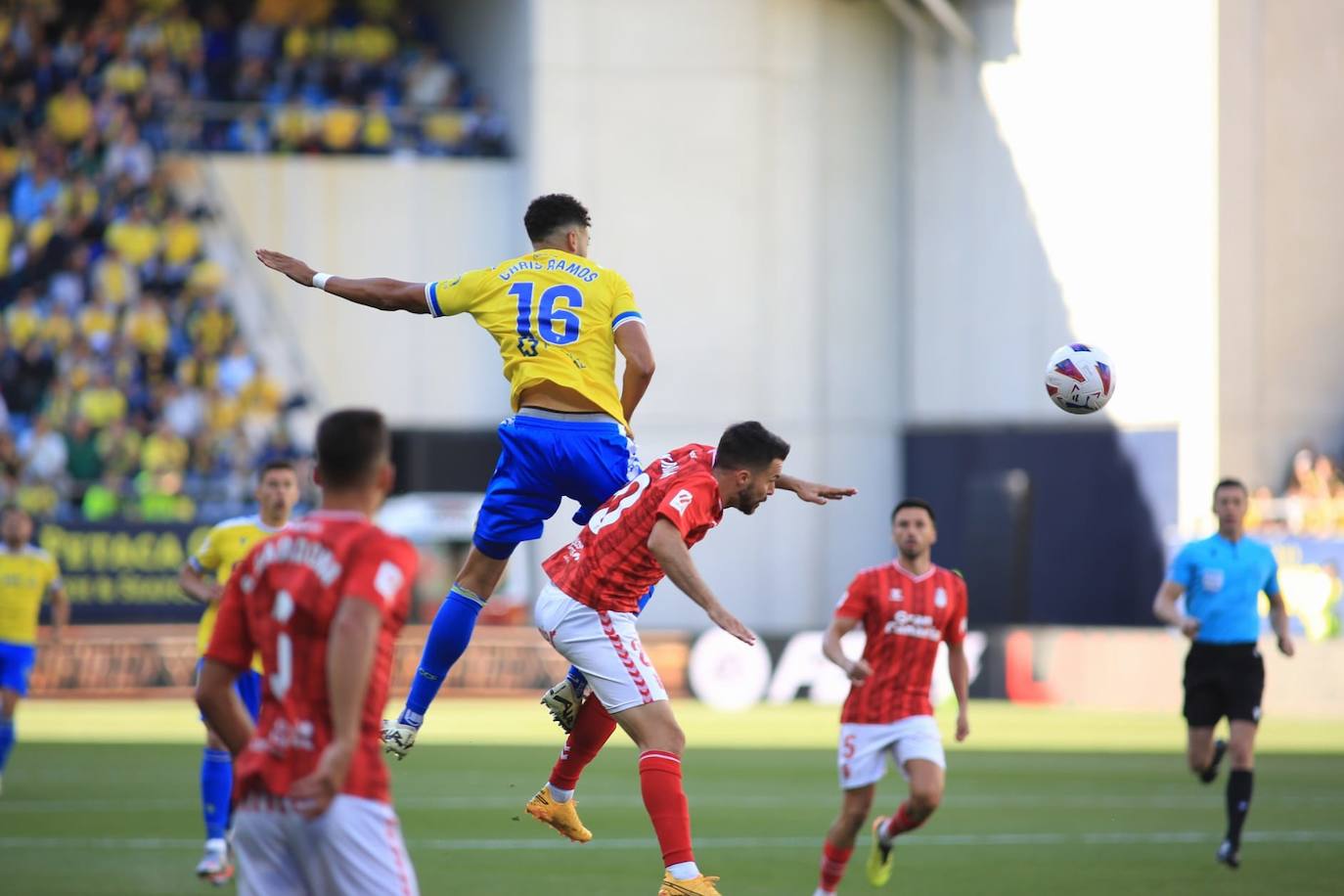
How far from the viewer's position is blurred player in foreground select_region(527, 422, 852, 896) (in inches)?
340

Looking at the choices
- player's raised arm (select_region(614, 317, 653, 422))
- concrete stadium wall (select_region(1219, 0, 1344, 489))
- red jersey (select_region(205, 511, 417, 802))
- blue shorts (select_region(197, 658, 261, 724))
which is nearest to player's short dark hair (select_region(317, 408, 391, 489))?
red jersey (select_region(205, 511, 417, 802))

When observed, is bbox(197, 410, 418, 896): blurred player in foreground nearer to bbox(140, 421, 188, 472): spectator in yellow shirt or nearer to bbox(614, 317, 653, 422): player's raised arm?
bbox(614, 317, 653, 422): player's raised arm

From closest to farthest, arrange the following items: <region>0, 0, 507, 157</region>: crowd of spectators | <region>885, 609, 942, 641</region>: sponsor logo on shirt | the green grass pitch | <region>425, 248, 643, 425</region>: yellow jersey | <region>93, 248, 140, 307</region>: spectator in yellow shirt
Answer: <region>425, 248, 643, 425</region>: yellow jersey < <region>885, 609, 942, 641</region>: sponsor logo on shirt < the green grass pitch < <region>93, 248, 140, 307</region>: spectator in yellow shirt < <region>0, 0, 507, 157</region>: crowd of spectators

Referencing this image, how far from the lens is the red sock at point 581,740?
972cm

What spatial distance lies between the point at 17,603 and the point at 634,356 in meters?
9.17

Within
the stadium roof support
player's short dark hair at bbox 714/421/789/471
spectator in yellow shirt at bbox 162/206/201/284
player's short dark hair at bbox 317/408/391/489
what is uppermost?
the stadium roof support

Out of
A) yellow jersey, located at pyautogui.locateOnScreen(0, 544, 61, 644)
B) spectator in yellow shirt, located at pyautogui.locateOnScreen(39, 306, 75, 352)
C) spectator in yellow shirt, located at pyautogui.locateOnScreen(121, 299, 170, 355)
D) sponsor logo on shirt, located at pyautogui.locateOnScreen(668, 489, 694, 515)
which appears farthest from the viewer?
spectator in yellow shirt, located at pyautogui.locateOnScreen(121, 299, 170, 355)

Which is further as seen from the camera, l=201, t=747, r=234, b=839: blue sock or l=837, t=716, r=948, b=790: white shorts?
l=201, t=747, r=234, b=839: blue sock

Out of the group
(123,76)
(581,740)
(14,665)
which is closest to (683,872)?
(581,740)

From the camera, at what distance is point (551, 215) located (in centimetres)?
965

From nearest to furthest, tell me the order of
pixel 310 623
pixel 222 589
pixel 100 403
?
pixel 310 623 → pixel 222 589 → pixel 100 403

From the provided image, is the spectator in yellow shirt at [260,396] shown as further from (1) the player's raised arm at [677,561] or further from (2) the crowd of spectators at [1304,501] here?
(1) the player's raised arm at [677,561]

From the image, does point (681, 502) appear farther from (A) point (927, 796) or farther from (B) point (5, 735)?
(B) point (5, 735)

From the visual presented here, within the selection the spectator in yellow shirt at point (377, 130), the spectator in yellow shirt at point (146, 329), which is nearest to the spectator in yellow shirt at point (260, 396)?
the spectator in yellow shirt at point (146, 329)
